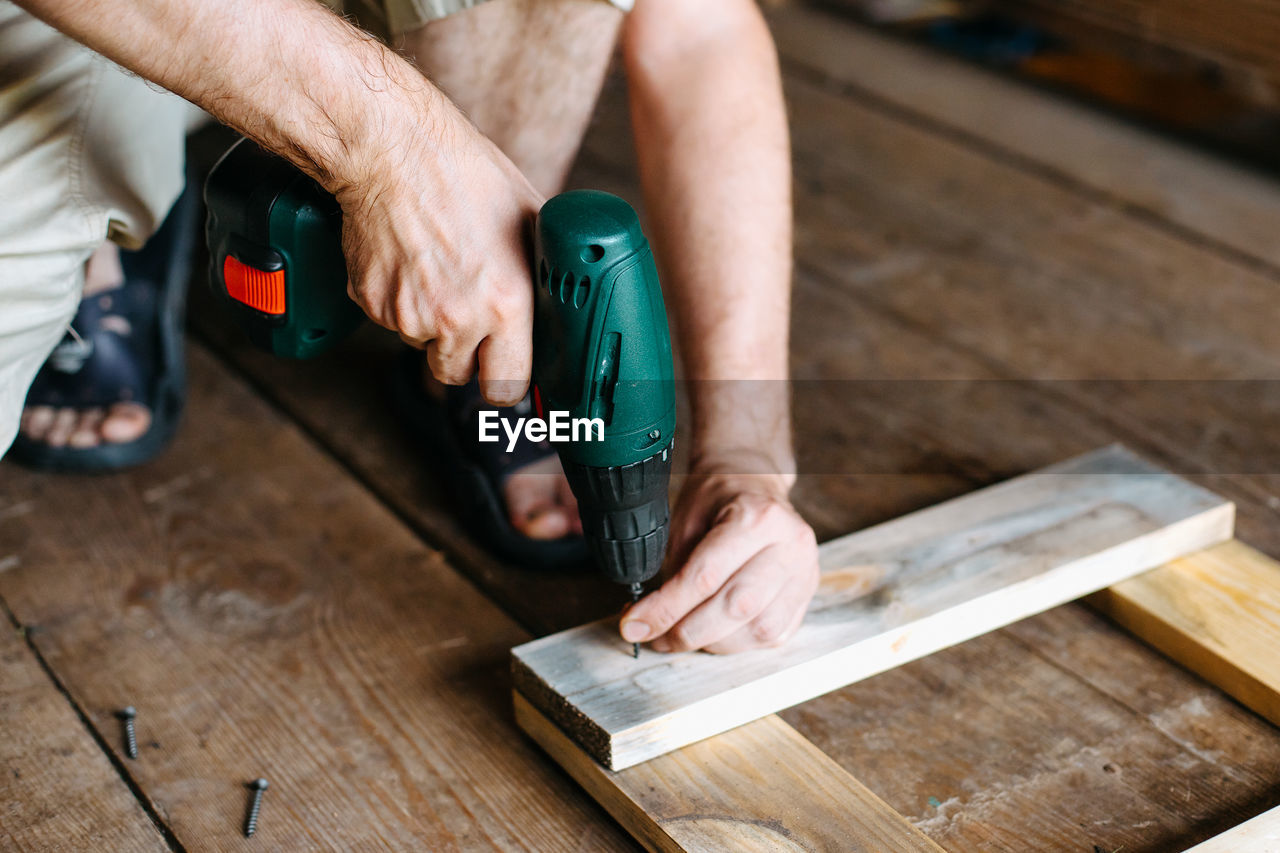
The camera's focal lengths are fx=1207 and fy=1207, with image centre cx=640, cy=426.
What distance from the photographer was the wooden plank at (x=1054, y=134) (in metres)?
1.92

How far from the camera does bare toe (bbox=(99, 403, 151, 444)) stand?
138cm

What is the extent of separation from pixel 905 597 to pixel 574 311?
1.41 feet

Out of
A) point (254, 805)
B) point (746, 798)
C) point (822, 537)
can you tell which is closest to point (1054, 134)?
point (822, 537)

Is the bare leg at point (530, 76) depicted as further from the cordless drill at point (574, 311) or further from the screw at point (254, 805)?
the screw at point (254, 805)

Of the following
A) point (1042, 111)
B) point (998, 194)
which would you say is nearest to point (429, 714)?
point (998, 194)

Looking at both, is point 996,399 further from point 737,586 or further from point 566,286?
point 566,286

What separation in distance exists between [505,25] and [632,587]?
0.55m

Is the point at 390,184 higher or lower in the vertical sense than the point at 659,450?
higher

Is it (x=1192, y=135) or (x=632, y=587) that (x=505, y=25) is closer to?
(x=632, y=587)

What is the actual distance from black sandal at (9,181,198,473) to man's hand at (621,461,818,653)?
71 centimetres

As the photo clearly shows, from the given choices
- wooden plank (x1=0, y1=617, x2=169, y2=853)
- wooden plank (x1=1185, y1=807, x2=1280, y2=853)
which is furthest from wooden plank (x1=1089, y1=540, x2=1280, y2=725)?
wooden plank (x1=0, y1=617, x2=169, y2=853)

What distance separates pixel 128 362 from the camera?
4.68 ft

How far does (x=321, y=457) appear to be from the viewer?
1433 millimetres

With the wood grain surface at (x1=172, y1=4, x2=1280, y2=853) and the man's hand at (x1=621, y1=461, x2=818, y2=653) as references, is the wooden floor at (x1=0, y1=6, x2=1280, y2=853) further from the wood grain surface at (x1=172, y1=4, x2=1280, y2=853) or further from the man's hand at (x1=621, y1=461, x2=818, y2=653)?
the man's hand at (x1=621, y1=461, x2=818, y2=653)
